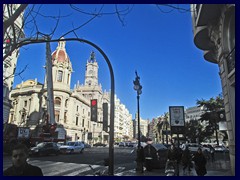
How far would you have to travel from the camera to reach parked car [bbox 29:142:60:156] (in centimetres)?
1771

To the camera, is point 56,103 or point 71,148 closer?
point 71,148

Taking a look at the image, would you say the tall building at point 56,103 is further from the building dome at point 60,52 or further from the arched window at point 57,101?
the building dome at point 60,52

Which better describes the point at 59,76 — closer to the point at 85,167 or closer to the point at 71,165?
the point at 71,165

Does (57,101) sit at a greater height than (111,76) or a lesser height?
greater

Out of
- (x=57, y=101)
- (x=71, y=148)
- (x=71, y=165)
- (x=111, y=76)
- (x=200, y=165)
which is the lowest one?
(x=71, y=148)

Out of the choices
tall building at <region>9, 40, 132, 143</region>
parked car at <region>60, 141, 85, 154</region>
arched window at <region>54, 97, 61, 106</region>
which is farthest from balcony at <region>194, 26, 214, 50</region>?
arched window at <region>54, 97, 61, 106</region>

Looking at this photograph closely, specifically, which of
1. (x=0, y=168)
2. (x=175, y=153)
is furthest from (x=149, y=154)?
(x=0, y=168)

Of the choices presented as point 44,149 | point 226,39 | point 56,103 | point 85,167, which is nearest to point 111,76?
point 226,39

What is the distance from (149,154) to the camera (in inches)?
450

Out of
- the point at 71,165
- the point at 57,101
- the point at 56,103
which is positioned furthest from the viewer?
the point at 56,103

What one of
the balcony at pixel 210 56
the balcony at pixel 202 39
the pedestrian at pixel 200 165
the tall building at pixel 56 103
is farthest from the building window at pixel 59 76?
the pedestrian at pixel 200 165

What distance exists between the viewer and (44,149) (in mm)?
18672

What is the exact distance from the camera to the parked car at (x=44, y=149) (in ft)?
58.1

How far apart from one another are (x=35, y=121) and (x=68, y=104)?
7.36m
